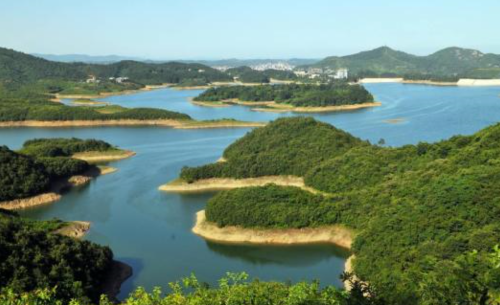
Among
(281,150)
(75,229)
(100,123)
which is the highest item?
(281,150)

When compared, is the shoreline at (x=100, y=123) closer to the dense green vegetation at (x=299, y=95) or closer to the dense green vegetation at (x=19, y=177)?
the dense green vegetation at (x=299, y=95)

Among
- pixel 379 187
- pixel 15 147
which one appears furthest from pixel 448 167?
pixel 15 147

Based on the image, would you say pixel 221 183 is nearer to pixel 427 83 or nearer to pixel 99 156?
pixel 99 156

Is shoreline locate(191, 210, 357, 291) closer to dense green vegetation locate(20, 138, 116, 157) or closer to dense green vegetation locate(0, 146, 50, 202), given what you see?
dense green vegetation locate(0, 146, 50, 202)

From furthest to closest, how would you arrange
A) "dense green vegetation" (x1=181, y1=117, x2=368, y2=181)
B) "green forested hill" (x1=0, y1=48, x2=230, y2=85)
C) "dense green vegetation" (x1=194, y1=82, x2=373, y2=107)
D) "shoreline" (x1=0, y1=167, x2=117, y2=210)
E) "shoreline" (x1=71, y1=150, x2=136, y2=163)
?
"green forested hill" (x1=0, y1=48, x2=230, y2=85), "dense green vegetation" (x1=194, y1=82, x2=373, y2=107), "shoreline" (x1=71, y1=150, x2=136, y2=163), "dense green vegetation" (x1=181, y1=117, x2=368, y2=181), "shoreline" (x1=0, y1=167, x2=117, y2=210)

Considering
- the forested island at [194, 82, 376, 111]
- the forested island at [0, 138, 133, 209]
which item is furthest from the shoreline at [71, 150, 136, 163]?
the forested island at [194, 82, 376, 111]

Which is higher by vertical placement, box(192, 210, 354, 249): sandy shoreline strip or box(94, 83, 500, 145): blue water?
box(94, 83, 500, 145): blue water

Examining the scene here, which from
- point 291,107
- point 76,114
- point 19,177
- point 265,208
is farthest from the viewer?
point 291,107

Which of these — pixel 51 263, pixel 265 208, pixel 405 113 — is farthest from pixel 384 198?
pixel 405 113

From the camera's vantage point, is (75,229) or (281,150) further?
(281,150)
